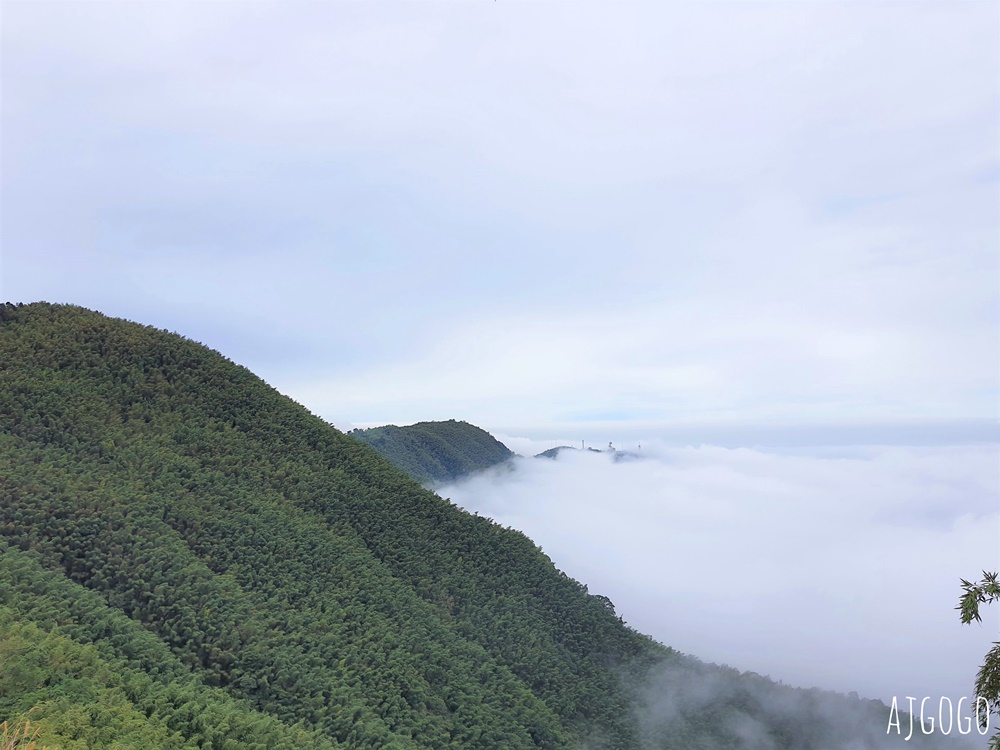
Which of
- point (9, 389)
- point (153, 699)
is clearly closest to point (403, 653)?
point (153, 699)

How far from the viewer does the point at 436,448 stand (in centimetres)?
13812

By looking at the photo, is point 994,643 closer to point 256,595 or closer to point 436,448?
point 256,595

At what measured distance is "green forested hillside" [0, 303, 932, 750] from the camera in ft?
63.3

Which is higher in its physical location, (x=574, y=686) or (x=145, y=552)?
(x=145, y=552)

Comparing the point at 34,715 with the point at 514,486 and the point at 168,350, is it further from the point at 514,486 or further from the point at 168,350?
the point at 514,486

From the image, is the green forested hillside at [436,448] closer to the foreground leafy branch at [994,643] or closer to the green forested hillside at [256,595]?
the green forested hillside at [256,595]

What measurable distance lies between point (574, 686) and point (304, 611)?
49.5 ft

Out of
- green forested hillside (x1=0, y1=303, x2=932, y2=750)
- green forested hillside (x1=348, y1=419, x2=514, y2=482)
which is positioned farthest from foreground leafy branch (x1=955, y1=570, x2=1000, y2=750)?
green forested hillside (x1=348, y1=419, x2=514, y2=482)

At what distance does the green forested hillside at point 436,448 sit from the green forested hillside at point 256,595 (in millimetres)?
67894

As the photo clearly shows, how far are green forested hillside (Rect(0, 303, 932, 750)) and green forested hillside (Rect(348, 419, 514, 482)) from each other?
67894 millimetres

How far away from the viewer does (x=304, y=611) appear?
27828mm

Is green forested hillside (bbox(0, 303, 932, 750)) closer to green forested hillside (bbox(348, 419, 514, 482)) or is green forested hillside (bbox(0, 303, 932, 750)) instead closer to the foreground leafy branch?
the foreground leafy branch

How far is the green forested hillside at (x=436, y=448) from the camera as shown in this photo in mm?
121562

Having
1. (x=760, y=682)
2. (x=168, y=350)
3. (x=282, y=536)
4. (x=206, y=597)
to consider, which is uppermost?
(x=168, y=350)
